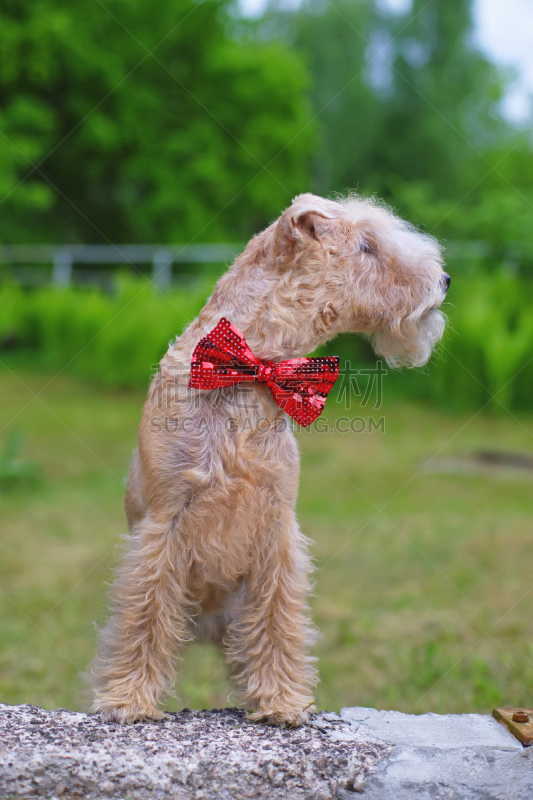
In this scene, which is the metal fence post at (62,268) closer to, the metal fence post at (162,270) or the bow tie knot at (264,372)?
the metal fence post at (162,270)

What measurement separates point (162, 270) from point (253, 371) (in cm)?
1730

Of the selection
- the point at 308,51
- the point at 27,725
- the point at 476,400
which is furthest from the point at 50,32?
the point at 27,725

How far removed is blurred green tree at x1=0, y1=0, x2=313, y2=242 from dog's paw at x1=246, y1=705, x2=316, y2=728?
20.5 m

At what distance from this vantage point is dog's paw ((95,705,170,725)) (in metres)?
2.64

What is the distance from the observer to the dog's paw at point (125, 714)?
2.64 meters

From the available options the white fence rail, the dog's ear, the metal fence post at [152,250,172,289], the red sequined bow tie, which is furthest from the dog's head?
the white fence rail

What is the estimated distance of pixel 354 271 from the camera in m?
2.72

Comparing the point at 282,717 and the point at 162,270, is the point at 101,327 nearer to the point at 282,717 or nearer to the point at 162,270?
the point at 162,270

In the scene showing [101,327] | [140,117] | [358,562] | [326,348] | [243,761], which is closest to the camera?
[243,761]

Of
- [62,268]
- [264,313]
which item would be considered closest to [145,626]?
[264,313]

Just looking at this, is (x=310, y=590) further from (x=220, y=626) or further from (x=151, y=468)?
(x=151, y=468)

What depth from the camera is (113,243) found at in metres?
28.3

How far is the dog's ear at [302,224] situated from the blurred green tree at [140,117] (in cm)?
1999

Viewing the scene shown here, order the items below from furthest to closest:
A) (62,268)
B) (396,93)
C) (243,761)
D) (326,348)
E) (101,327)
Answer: (396,93) < (62,268) < (101,327) < (326,348) < (243,761)
